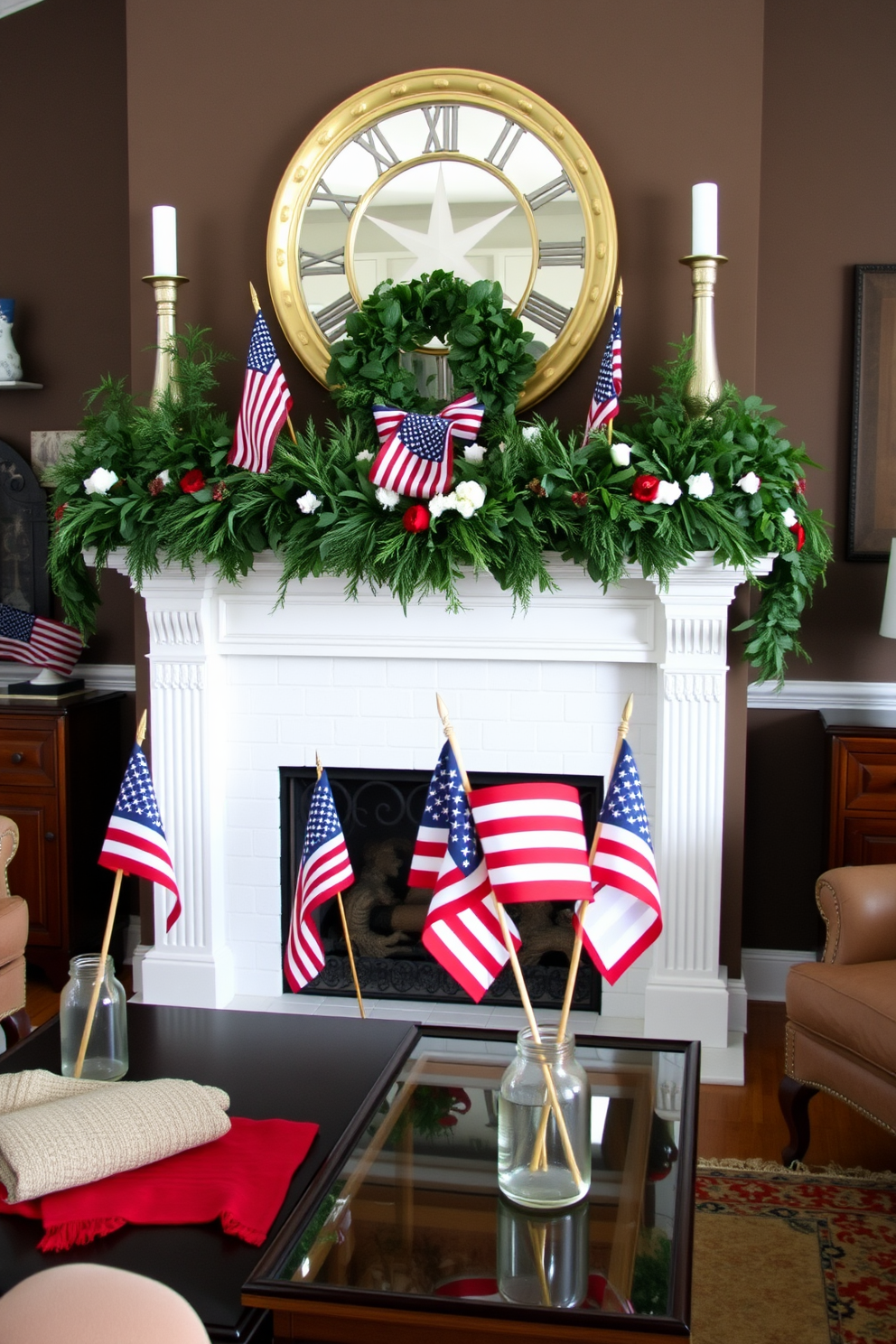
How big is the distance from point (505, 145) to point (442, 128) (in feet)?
0.59

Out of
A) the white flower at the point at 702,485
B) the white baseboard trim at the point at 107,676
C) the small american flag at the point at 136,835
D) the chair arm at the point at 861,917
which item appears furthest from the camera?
the white baseboard trim at the point at 107,676

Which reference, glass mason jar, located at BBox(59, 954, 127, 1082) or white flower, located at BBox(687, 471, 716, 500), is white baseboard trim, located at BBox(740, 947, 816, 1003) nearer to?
white flower, located at BBox(687, 471, 716, 500)

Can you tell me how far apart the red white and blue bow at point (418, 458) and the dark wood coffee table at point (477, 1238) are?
1476 mm

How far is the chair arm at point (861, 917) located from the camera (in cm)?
274

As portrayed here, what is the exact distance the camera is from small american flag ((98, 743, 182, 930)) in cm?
236

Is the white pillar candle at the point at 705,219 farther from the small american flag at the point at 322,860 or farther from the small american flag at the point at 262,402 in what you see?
the small american flag at the point at 322,860

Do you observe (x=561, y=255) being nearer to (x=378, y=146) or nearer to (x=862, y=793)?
(x=378, y=146)

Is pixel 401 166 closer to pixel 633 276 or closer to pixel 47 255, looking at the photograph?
pixel 633 276

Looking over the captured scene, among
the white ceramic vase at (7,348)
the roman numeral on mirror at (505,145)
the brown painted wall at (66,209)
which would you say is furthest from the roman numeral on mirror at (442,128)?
the white ceramic vase at (7,348)

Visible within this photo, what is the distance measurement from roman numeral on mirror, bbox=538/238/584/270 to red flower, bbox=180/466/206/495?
1068mm

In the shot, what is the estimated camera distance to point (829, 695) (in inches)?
149

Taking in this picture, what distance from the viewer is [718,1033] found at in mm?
3328

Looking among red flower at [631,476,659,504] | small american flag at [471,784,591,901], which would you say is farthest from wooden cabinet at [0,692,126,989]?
small american flag at [471,784,591,901]

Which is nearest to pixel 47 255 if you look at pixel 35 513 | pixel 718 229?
pixel 35 513
